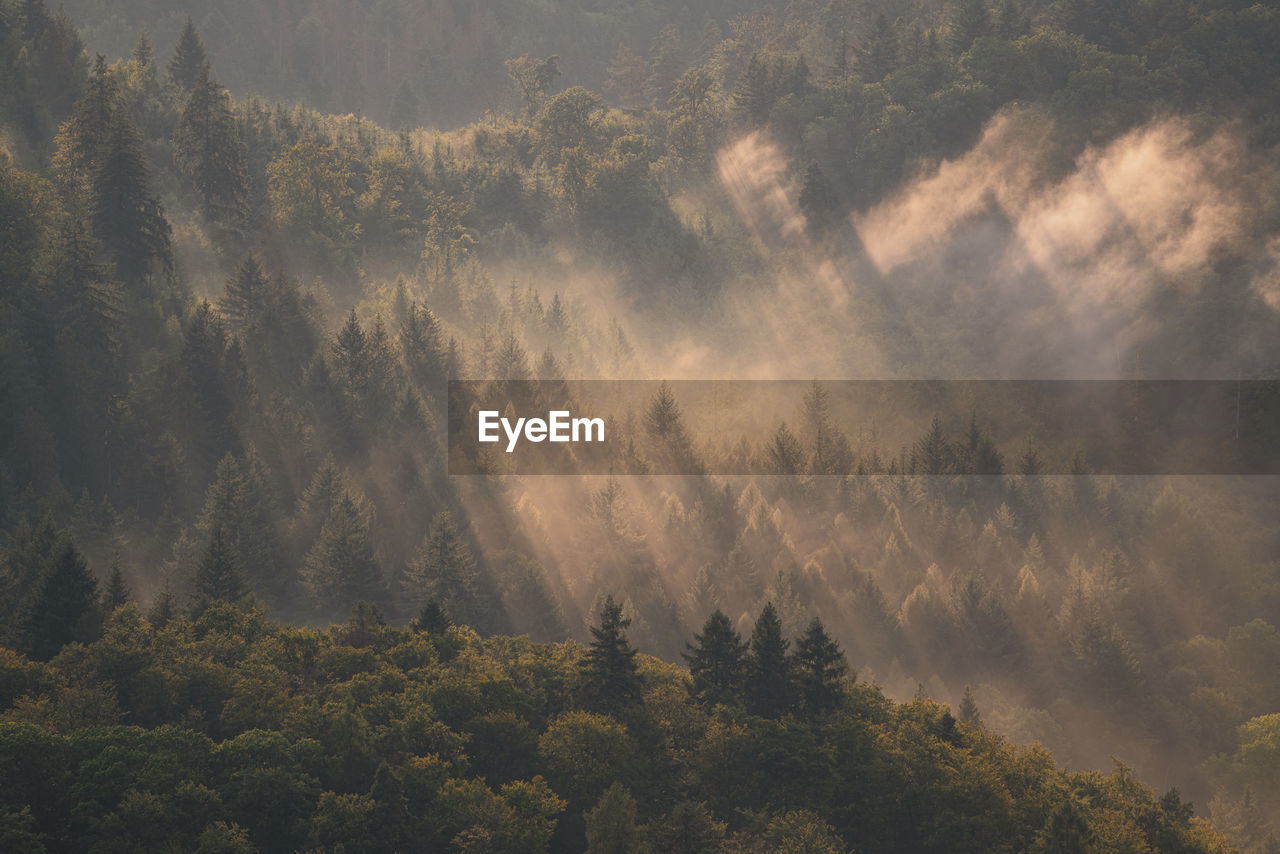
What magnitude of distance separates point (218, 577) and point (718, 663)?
4095cm

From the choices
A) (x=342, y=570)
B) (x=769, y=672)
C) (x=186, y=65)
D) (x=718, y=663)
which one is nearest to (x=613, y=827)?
(x=769, y=672)

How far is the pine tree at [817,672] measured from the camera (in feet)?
310

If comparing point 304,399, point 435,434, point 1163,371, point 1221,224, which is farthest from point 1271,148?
point 304,399

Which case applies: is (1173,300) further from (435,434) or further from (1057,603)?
(435,434)

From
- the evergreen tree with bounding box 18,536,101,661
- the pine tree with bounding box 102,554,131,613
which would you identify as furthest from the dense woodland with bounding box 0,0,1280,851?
the pine tree with bounding box 102,554,131,613

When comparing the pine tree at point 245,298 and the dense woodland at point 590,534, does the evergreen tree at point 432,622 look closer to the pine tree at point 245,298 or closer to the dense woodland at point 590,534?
the dense woodland at point 590,534

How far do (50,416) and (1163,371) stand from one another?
5255 inches

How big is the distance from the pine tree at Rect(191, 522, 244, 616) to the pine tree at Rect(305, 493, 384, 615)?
13614 mm

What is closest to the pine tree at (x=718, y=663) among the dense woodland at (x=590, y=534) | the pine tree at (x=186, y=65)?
the dense woodland at (x=590, y=534)

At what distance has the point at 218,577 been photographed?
10612 centimetres

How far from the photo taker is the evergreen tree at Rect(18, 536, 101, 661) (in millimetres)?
94188

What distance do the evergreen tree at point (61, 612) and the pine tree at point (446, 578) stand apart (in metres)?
32.2

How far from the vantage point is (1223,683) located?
129250mm

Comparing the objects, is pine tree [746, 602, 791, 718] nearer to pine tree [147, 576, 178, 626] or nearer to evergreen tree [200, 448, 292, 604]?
pine tree [147, 576, 178, 626]
